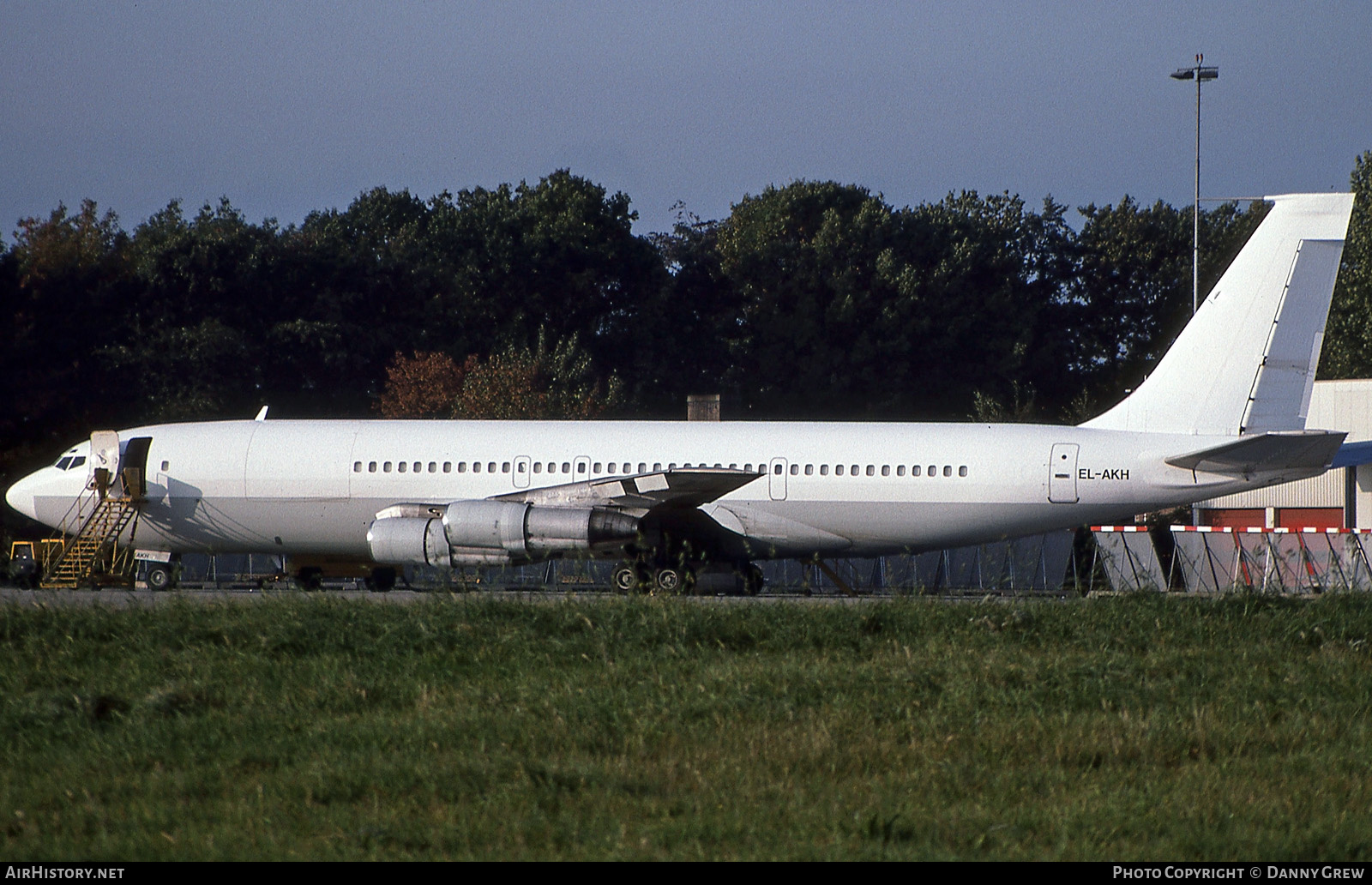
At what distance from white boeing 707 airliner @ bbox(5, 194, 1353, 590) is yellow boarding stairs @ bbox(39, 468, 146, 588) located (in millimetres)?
224

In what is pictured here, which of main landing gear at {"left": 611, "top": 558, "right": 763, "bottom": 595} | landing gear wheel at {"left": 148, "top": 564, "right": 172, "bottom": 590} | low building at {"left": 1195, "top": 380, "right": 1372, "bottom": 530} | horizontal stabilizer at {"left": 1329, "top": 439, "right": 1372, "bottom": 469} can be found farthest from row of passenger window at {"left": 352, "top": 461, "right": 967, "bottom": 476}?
low building at {"left": 1195, "top": 380, "right": 1372, "bottom": 530}

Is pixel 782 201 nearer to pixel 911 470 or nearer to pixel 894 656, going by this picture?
pixel 911 470

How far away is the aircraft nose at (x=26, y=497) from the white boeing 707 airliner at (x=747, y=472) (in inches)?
1.6

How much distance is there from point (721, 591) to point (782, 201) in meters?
42.2

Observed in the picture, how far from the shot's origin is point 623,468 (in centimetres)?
2186

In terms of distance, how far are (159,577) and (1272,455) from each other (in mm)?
18201

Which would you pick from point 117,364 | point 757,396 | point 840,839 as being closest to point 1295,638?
point 840,839

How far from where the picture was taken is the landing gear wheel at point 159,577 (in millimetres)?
22484

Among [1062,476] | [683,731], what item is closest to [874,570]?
[1062,476]

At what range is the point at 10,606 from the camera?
42.5 feet

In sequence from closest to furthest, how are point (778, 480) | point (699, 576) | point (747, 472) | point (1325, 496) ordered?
point (699, 576) < point (747, 472) < point (778, 480) < point (1325, 496)

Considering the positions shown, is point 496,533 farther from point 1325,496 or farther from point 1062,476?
point 1325,496

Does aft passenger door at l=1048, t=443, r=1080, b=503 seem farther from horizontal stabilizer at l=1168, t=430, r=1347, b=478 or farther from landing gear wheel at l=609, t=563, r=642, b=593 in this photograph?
landing gear wheel at l=609, t=563, r=642, b=593

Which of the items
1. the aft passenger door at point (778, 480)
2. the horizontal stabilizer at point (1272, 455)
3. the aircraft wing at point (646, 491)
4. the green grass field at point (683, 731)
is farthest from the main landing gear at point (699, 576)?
the green grass field at point (683, 731)
